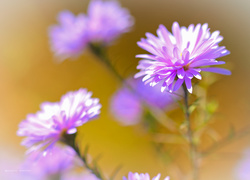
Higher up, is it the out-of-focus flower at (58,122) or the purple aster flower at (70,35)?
the purple aster flower at (70,35)

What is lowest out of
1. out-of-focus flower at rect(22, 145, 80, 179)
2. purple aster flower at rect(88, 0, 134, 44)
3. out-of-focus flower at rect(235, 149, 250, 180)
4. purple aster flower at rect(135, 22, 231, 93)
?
out-of-focus flower at rect(235, 149, 250, 180)

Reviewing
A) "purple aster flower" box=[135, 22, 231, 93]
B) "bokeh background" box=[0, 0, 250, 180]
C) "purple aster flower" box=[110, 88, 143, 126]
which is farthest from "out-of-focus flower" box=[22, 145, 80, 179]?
"bokeh background" box=[0, 0, 250, 180]

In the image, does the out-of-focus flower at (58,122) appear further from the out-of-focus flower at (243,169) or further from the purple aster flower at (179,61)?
the out-of-focus flower at (243,169)

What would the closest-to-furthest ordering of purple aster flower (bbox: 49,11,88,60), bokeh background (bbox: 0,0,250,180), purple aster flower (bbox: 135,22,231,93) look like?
1. purple aster flower (bbox: 135,22,231,93)
2. purple aster flower (bbox: 49,11,88,60)
3. bokeh background (bbox: 0,0,250,180)

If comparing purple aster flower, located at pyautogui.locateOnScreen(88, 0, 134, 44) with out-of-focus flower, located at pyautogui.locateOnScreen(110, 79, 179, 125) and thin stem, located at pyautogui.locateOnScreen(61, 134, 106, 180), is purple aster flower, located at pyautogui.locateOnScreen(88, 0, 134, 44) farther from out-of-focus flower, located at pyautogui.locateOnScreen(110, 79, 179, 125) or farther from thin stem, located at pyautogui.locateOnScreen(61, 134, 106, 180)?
thin stem, located at pyautogui.locateOnScreen(61, 134, 106, 180)

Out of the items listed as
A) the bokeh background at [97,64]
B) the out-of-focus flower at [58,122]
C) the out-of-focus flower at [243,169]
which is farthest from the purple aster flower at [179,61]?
the bokeh background at [97,64]

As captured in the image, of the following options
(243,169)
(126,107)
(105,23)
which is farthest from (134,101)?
(243,169)

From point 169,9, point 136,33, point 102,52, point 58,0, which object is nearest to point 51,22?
point 58,0
